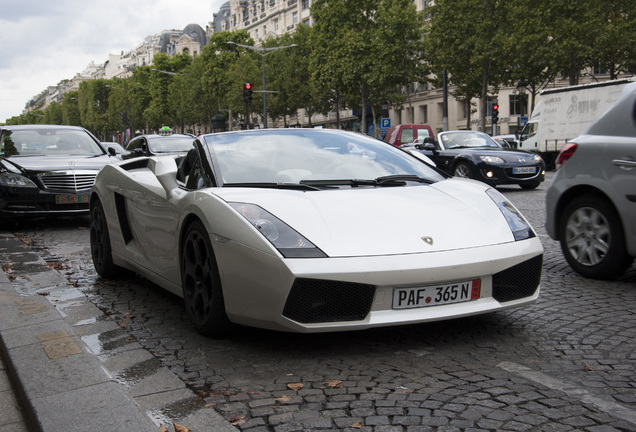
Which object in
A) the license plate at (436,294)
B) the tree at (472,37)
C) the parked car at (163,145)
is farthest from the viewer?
the tree at (472,37)

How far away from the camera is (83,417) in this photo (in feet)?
9.04

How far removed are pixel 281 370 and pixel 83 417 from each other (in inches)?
40.0

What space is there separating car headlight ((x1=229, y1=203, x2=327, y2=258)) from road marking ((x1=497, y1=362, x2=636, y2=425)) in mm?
1066

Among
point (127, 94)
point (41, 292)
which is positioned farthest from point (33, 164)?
point (127, 94)

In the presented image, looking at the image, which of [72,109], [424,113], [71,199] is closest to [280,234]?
[71,199]

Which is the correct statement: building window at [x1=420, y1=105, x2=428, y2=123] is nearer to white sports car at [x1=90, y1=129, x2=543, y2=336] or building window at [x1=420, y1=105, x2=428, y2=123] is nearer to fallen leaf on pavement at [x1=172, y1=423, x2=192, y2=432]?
white sports car at [x1=90, y1=129, x2=543, y2=336]

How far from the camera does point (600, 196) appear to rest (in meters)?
5.61

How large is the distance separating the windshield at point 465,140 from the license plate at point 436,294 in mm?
12875

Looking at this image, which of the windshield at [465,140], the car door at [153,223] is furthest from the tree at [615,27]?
the car door at [153,223]

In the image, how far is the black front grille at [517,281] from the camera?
12.3 ft

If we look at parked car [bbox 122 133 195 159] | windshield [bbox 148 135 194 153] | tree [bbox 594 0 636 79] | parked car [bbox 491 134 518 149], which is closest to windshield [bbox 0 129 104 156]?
parked car [bbox 122 133 195 159]

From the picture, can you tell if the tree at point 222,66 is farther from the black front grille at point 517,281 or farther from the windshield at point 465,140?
the black front grille at point 517,281

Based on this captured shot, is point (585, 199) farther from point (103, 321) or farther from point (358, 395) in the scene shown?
point (103, 321)

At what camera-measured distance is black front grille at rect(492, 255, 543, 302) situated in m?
3.76
